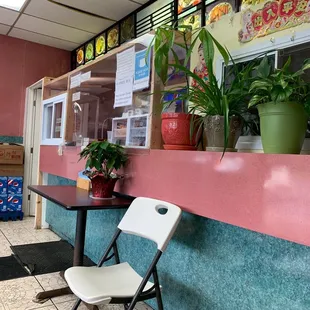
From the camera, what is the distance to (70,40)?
4523mm

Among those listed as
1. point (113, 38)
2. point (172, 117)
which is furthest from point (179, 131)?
point (113, 38)

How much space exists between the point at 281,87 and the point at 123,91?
4.54ft

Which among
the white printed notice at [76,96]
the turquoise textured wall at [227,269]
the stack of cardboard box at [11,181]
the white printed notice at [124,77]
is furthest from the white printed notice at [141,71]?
the stack of cardboard box at [11,181]

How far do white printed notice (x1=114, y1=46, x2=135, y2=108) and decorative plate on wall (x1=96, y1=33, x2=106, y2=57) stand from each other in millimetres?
1769

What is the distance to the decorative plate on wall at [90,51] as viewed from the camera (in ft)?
14.3

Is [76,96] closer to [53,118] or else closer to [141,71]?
[53,118]

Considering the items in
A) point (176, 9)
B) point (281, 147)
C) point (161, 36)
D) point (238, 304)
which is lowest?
point (238, 304)

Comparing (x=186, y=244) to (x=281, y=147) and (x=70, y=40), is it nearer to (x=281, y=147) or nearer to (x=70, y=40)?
(x=281, y=147)

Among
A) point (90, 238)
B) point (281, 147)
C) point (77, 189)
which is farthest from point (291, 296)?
point (90, 238)

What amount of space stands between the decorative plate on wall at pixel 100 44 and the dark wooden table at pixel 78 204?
2346mm

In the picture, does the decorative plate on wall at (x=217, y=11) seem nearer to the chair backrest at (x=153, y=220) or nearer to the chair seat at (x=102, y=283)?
the chair backrest at (x=153, y=220)

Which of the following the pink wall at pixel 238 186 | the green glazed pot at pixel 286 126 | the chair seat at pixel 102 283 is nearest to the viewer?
the pink wall at pixel 238 186

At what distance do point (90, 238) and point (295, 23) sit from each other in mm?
2487

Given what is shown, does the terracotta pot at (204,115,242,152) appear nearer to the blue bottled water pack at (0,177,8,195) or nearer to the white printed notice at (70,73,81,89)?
the white printed notice at (70,73,81,89)
